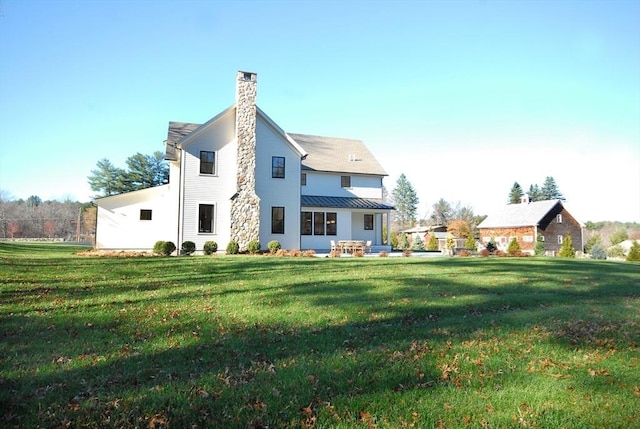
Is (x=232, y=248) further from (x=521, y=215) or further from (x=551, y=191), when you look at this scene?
(x=551, y=191)

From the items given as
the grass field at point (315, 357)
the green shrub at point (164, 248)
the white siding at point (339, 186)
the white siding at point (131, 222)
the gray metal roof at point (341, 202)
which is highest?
the white siding at point (339, 186)

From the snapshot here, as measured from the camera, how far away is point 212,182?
72.1 ft

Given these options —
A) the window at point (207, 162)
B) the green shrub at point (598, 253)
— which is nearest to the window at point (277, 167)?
the window at point (207, 162)

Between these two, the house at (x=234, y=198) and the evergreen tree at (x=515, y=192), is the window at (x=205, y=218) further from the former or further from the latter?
the evergreen tree at (x=515, y=192)

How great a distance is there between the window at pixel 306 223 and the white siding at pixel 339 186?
2273 mm

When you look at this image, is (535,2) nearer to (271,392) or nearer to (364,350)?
(364,350)

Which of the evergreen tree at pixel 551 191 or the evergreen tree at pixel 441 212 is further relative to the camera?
the evergreen tree at pixel 441 212

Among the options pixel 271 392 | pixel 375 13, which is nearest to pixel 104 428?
pixel 271 392

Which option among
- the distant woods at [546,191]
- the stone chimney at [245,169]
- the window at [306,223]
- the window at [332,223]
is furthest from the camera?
the distant woods at [546,191]

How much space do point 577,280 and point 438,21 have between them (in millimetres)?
10925

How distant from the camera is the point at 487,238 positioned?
1860 inches

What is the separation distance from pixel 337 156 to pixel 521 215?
975 inches

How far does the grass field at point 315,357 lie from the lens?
3.29 meters

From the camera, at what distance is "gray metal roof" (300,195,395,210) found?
26109 millimetres
